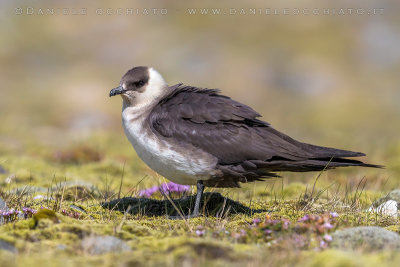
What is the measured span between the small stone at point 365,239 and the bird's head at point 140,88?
3.32m

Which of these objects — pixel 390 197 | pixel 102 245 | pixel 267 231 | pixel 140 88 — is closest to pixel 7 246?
pixel 102 245

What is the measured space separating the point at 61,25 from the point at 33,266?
53.2 m

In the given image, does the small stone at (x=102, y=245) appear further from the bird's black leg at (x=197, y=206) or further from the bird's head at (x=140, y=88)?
the bird's head at (x=140, y=88)

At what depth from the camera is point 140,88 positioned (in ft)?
23.3

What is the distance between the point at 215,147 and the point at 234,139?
25 centimetres

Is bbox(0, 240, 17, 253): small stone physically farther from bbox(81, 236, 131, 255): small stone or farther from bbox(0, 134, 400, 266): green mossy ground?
bbox(81, 236, 131, 255): small stone

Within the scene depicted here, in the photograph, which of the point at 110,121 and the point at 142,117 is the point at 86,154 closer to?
the point at 142,117

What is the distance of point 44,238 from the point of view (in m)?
4.66

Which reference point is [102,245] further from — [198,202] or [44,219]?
[198,202]

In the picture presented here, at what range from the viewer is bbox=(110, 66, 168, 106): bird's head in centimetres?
706

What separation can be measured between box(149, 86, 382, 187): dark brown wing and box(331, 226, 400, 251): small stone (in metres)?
1.67

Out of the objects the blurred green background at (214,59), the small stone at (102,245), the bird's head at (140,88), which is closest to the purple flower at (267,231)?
the small stone at (102,245)

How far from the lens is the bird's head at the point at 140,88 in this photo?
7.06 metres

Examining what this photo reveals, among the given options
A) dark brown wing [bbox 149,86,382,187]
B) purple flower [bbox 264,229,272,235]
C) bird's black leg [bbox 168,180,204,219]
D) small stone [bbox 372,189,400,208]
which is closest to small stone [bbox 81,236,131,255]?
purple flower [bbox 264,229,272,235]
